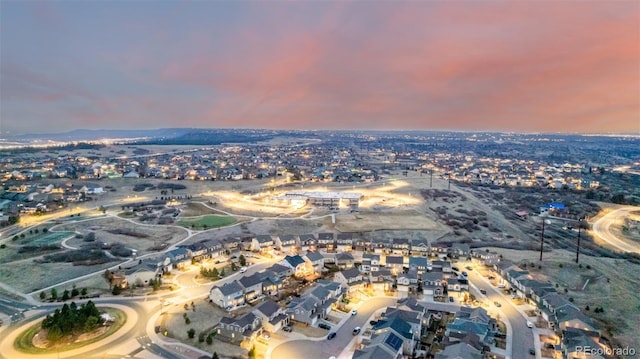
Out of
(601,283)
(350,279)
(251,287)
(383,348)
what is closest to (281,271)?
(251,287)

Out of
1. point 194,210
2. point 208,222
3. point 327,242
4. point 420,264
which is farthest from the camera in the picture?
point 194,210

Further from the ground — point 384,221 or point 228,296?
point 228,296

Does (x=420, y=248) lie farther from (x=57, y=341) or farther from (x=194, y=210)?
(x=194, y=210)

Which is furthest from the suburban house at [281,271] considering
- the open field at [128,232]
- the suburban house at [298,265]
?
the open field at [128,232]

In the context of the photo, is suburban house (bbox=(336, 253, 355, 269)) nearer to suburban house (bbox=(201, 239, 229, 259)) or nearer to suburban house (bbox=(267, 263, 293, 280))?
suburban house (bbox=(267, 263, 293, 280))

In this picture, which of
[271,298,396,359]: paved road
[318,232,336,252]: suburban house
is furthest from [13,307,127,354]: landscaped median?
[318,232,336,252]: suburban house

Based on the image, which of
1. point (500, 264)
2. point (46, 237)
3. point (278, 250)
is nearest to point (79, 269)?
point (46, 237)
